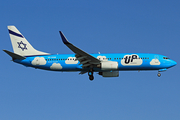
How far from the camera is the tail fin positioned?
2092 inches

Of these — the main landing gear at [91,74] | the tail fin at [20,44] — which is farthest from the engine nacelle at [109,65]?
the tail fin at [20,44]

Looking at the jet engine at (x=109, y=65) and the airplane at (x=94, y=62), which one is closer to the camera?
the jet engine at (x=109, y=65)

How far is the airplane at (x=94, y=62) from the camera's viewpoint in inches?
1917

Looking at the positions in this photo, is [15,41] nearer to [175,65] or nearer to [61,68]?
[61,68]

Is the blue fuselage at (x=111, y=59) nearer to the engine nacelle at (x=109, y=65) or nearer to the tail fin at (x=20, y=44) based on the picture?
the engine nacelle at (x=109, y=65)

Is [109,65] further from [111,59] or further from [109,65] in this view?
[111,59]

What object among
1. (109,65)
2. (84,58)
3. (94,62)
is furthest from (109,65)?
(84,58)

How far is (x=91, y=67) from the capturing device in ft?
163

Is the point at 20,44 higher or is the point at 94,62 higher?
the point at 20,44

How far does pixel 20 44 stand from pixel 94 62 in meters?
14.5

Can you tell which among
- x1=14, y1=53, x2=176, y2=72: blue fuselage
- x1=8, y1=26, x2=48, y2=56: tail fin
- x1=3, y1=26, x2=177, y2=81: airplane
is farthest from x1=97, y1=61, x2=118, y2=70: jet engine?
x1=8, y1=26, x2=48, y2=56: tail fin

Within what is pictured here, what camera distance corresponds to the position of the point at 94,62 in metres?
49.0

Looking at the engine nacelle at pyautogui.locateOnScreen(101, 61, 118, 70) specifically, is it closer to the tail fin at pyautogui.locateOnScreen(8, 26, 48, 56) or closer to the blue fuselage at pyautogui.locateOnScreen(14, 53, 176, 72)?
the blue fuselage at pyautogui.locateOnScreen(14, 53, 176, 72)

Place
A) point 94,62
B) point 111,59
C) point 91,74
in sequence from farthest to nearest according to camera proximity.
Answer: point 91,74 → point 111,59 → point 94,62
